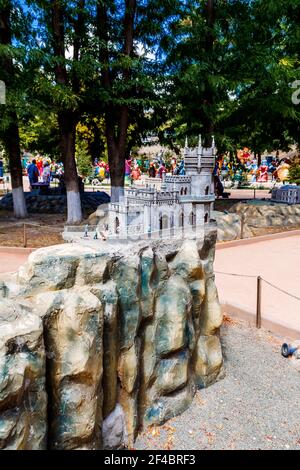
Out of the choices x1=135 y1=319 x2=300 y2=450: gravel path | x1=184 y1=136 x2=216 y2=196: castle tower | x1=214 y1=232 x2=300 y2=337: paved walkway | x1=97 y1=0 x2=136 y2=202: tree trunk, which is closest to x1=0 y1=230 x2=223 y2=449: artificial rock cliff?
x1=135 y1=319 x2=300 y2=450: gravel path

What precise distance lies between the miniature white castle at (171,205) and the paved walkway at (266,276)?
94.6 inches

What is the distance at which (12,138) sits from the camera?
59.5ft

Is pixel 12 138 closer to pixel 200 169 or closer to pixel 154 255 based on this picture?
pixel 200 169

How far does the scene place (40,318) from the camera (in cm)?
463

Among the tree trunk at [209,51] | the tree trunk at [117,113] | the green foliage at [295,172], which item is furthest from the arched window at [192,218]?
the green foliage at [295,172]

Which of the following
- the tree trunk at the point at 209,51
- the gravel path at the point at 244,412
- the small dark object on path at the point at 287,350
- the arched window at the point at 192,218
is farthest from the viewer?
the tree trunk at the point at 209,51

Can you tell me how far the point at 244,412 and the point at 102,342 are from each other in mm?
3242

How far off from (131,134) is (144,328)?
16973mm

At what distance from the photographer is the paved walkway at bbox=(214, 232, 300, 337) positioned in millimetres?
10367

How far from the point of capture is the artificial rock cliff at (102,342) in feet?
14.2
